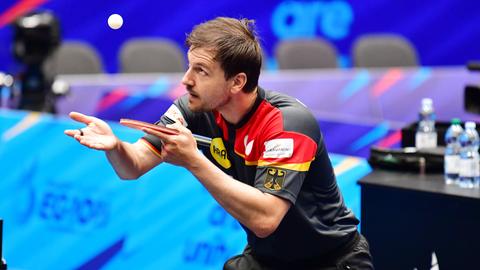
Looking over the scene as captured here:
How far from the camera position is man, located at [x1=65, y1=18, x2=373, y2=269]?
2.83 meters

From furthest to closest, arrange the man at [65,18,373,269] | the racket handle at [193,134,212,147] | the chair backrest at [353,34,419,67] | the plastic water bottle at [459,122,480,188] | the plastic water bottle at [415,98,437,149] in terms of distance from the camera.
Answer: the chair backrest at [353,34,419,67] → the plastic water bottle at [415,98,437,149] → the plastic water bottle at [459,122,480,188] → the racket handle at [193,134,212,147] → the man at [65,18,373,269]

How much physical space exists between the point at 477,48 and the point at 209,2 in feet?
10.5

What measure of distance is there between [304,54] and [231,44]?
638cm

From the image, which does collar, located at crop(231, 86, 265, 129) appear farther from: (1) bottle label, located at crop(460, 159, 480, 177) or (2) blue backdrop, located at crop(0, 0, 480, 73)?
(2) blue backdrop, located at crop(0, 0, 480, 73)

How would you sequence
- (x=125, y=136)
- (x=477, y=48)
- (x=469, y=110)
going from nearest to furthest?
(x=469, y=110) < (x=125, y=136) < (x=477, y=48)

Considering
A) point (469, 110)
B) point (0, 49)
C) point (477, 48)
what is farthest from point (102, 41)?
point (469, 110)

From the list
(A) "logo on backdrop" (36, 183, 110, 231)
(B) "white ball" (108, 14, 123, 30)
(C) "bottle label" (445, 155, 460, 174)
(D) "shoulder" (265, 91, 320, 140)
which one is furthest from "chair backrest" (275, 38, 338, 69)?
(B) "white ball" (108, 14, 123, 30)

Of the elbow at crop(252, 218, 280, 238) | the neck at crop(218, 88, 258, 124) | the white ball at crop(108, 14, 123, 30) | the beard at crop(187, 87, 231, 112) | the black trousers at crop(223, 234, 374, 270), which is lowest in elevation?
the black trousers at crop(223, 234, 374, 270)

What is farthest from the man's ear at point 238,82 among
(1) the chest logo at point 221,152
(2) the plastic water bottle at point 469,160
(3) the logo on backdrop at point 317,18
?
(3) the logo on backdrop at point 317,18

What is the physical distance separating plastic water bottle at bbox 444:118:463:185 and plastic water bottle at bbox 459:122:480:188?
0.11ft

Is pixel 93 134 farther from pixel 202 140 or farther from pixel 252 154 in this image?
pixel 252 154

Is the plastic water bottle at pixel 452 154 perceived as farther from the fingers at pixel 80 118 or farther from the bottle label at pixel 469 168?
the fingers at pixel 80 118

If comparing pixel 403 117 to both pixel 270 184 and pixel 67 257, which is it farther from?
pixel 270 184

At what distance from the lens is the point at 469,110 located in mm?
4852
